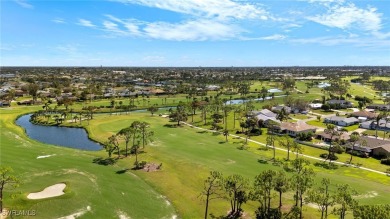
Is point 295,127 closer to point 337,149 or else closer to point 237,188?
point 337,149

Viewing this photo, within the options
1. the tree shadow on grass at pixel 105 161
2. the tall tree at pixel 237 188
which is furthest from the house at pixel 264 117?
the tall tree at pixel 237 188

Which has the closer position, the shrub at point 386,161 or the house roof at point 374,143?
the shrub at point 386,161

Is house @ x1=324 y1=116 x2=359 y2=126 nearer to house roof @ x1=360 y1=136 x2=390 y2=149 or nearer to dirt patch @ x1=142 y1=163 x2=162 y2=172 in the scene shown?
house roof @ x1=360 y1=136 x2=390 y2=149

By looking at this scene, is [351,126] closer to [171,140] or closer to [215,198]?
[171,140]

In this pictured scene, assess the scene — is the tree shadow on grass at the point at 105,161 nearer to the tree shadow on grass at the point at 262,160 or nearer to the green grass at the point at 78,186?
the green grass at the point at 78,186

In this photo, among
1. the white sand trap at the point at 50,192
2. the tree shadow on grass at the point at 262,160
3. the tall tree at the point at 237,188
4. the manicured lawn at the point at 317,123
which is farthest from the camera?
the manicured lawn at the point at 317,123
